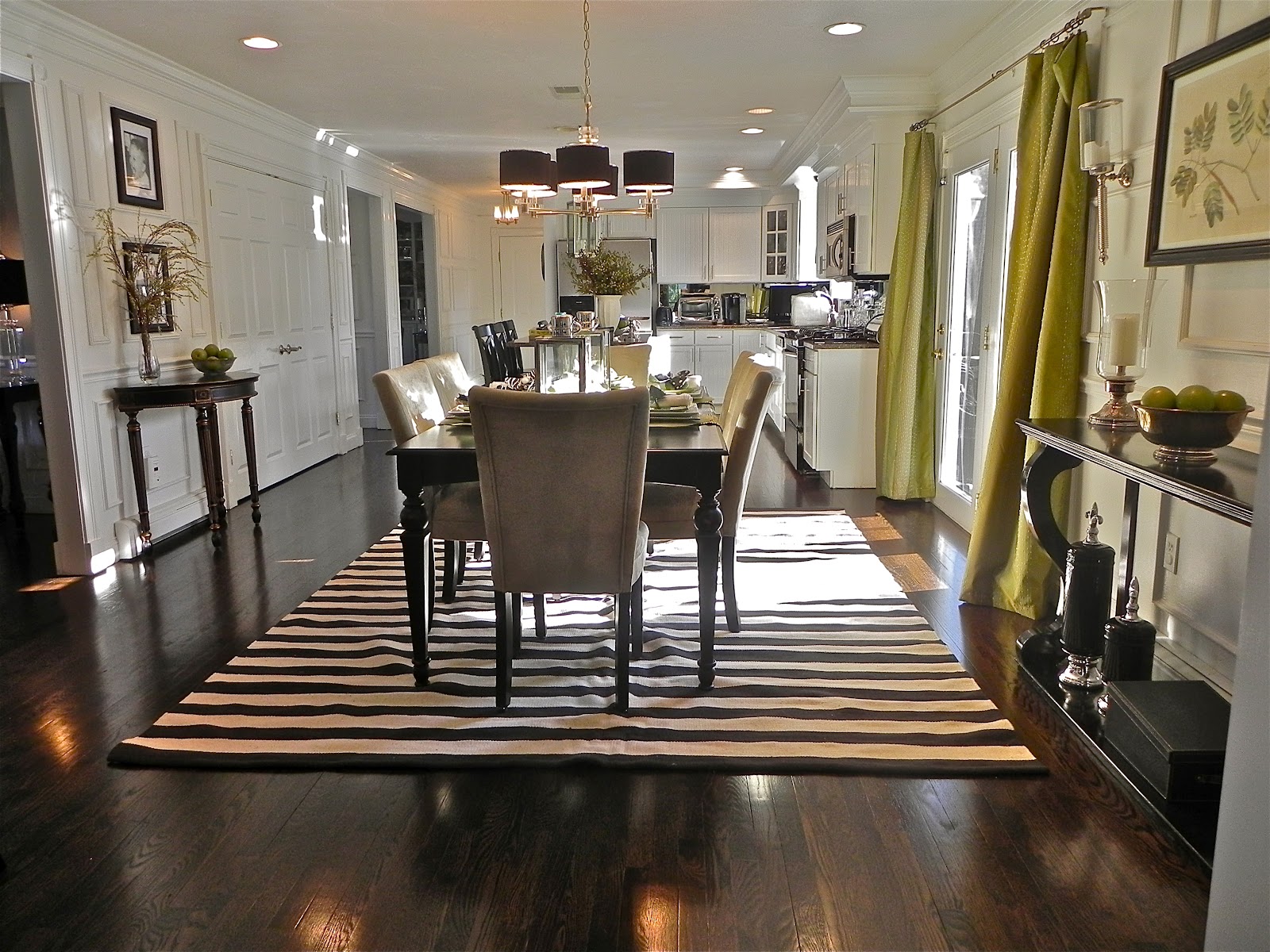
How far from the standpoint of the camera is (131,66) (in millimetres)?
4406

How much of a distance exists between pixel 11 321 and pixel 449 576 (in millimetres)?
3510

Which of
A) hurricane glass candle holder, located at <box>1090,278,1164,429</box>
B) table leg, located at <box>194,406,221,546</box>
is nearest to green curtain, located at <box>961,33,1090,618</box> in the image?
hurricane glass candle holder, located at <box>1090,278,1164,429</box>

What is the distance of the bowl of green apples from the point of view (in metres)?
2.17

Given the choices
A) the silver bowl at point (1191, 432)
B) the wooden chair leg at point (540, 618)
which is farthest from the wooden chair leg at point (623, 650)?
the silver bowl at point (1191, 432)

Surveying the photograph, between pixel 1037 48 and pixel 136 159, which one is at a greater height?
pixel 1037 48

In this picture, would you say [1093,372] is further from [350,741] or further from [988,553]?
[350,741]

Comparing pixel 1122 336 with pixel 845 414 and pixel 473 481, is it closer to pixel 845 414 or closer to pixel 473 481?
pixel 473 481

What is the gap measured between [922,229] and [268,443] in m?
4.20

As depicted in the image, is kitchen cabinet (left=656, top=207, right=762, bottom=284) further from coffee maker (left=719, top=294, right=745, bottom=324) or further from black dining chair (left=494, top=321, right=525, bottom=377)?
black dining chair (left=494, top=321, right=525, bottom=377)

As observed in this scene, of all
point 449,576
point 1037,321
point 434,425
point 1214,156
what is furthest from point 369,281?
point 1214,156

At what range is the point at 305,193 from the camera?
6500 millimetres

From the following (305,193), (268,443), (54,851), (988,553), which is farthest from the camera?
(305,193)

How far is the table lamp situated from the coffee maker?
6.73 meters

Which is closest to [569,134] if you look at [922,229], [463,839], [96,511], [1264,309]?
[922,229]
